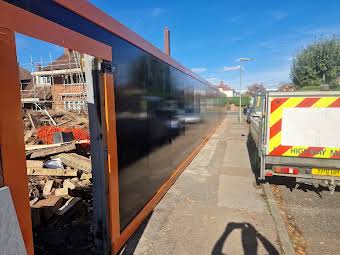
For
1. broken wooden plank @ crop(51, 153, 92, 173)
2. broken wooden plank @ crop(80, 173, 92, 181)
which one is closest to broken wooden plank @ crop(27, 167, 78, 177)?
broken wooden plank @ crop(80, 173, 92, 181)

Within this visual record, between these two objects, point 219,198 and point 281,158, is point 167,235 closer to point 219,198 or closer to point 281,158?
point 219,198

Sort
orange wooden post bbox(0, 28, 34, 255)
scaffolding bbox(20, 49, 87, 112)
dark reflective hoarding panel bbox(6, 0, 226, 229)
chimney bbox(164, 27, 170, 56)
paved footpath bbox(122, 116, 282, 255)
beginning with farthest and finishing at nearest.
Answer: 1. scaffolding bbox(20, 49, 87, 112)
2. chimney bbox(164, 27, 170, 56)
3. paved footpath bbox(122, 116, 282, 255)
4. dark reflective hoarding panel bbox(6, 0, 226, 229)
5. orange wooden post bbox(0, 28, 34, 255)

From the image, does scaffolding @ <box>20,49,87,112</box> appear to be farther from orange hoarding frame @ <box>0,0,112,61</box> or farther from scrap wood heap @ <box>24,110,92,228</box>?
orange hoarding frame @ <box>0,0,112,61</box>

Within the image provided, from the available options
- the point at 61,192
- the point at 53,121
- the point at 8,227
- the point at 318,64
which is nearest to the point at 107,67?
the point at 8,227

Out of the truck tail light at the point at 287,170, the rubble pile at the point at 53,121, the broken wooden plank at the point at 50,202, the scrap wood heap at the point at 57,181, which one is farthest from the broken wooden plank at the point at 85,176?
the rubble pile at the point at 53,121

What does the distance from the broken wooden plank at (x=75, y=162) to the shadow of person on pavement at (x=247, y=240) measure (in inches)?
125

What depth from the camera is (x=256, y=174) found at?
7.81 m

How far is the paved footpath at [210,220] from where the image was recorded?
13.1 ft

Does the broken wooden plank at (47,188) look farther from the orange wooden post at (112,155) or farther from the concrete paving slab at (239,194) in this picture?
the concrete paving slab at (239,194)

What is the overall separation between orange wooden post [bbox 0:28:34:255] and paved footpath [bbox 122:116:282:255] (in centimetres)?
233

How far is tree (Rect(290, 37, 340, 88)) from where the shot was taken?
80.8ft

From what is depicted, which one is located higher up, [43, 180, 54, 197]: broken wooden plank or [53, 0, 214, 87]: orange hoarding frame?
[53, 0, 214, 87]: orange hoarding frame

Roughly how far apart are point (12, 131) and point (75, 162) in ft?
15.1

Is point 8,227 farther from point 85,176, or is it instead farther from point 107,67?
point 85,176
